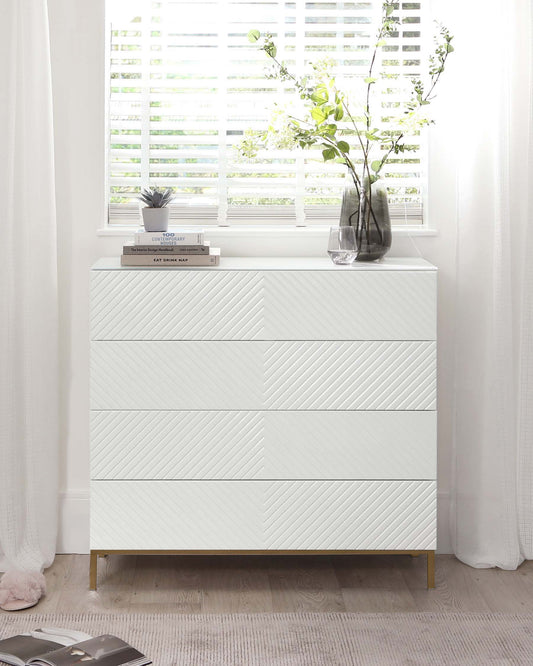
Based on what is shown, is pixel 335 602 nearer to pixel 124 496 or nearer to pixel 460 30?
pixel 124 496

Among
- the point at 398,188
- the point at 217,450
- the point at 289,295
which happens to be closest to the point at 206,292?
the point at 289,295

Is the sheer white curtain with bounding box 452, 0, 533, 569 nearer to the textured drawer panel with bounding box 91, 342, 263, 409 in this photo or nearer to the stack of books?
the textured drawer panel with bounding box 91, 342, 263, 409

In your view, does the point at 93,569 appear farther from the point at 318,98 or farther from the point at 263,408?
the point at 318,98

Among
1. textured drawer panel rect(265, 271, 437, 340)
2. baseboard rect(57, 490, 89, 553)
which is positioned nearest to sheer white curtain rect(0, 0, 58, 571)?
baseboard rect(57, 490, 89, 553)

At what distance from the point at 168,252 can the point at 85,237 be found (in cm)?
43

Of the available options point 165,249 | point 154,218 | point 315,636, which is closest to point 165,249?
point 165,249

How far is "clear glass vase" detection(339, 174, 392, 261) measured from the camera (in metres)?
2.60

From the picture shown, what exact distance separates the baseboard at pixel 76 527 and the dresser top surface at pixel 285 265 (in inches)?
31.3

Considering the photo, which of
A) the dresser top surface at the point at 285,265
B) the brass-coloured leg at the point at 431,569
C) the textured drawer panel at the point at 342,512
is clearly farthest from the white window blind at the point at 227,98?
the brass-coloured leg at the point at 431,569

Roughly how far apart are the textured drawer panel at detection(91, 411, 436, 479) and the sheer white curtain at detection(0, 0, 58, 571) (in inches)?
11.7

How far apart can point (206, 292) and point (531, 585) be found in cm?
129

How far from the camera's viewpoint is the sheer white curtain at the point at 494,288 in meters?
2.61

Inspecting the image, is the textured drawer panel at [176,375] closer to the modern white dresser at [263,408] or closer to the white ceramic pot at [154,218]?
the modern white dresser at [263,408]

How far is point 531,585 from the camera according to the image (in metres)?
2.62
